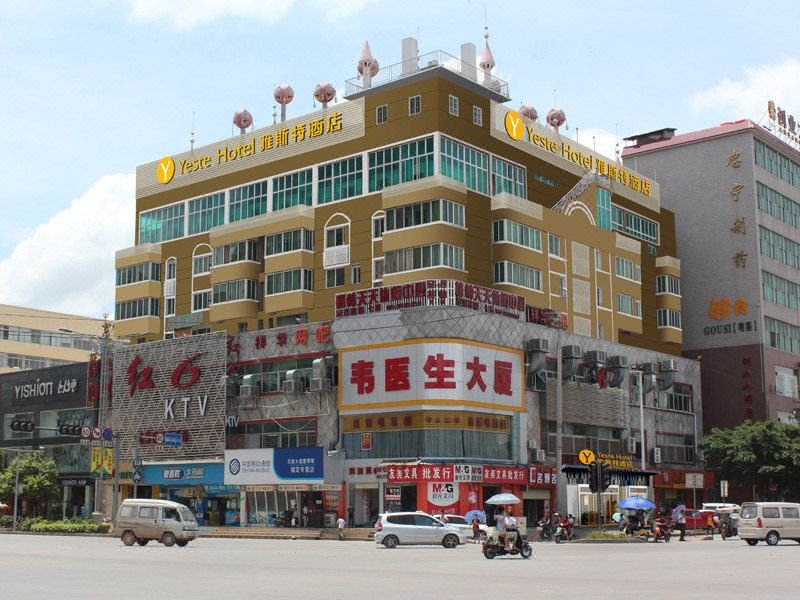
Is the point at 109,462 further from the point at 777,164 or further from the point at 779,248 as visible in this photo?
the point at 777,164

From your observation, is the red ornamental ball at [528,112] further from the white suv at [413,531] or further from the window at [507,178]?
the white suv at [413,531]

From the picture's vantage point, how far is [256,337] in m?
74.8

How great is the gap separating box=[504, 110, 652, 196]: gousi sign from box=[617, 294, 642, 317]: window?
10.9m

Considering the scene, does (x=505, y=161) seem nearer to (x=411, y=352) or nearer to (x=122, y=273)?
(x=411, y=352)

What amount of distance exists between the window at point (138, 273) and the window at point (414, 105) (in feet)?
93.2

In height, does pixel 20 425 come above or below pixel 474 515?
above

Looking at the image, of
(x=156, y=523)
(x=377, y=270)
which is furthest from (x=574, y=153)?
(x=156, y=523)

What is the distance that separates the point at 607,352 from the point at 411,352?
19957 millimetres

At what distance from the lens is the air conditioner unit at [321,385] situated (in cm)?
6838

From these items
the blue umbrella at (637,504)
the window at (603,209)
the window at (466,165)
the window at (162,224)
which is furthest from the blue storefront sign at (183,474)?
the window at (603,209)

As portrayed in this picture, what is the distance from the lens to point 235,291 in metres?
82.6

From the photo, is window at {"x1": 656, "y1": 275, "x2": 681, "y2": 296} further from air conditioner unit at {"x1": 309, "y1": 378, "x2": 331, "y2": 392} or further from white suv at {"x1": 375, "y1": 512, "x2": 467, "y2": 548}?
white suv at {"x1": 375, "y1": 512, "x2": 467, "y2": 548}

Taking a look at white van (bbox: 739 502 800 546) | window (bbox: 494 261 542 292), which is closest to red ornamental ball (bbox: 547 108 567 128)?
window (bbox: 494 261 542 292)

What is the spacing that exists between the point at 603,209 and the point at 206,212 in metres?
32.8
